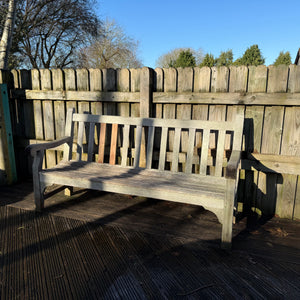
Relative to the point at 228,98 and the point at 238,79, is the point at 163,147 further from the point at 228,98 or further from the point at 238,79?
the point at 238,79

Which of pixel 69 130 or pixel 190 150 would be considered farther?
pixel 69 130

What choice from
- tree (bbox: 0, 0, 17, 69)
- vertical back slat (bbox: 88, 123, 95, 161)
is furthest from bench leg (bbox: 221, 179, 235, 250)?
tree (bbox: 0, 0, 17, 69)

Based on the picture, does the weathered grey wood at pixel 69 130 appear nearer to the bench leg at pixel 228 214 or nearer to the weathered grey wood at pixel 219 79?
the weathered grey wood at pixel 219 79

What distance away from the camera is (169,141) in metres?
3.32

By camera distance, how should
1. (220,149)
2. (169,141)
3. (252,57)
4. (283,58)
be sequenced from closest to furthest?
(220,149) → (169,141) → (252,57) → (283,58)

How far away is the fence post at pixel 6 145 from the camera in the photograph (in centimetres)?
360

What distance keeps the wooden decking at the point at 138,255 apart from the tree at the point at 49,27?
14.8 metres

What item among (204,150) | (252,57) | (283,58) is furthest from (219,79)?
(283,58)

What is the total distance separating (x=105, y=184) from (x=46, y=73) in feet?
7.06

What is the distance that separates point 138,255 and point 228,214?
2.80 feet

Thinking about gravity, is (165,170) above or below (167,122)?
below

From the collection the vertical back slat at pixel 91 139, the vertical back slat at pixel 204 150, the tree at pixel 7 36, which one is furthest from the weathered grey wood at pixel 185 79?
the tree at pixel 7 36

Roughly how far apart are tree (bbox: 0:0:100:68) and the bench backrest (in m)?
13.8

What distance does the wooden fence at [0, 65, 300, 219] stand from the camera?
8.96 ft
